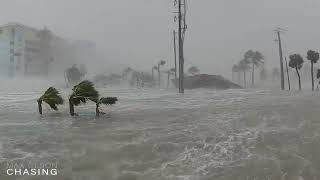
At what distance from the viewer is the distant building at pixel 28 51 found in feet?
416

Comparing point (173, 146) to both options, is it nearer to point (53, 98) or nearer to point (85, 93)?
point (85, 93)

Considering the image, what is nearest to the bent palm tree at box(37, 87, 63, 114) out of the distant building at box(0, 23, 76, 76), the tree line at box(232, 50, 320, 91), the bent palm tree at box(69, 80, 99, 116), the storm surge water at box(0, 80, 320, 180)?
the bent palm tree at box(69, 80, 99, 116)

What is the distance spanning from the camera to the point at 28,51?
134 meters

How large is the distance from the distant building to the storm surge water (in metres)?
111

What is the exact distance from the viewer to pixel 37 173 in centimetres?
1239

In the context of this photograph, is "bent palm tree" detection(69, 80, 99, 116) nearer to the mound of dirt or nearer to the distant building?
the mound of dirt

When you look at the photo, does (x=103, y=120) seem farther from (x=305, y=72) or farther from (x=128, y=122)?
(x=305, y=72)

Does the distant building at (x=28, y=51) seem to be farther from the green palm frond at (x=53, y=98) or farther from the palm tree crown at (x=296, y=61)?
the green palm frond at (x=53, y=98)

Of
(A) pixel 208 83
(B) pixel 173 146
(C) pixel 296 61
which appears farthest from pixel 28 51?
(B) pixel 173 146

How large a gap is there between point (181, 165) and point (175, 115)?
10883 millimetres

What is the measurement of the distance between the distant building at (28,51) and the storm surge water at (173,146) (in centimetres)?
11074

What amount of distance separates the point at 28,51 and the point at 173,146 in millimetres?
127765

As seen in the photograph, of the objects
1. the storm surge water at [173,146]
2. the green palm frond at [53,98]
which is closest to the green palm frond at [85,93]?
the green palm frond at [53,98]

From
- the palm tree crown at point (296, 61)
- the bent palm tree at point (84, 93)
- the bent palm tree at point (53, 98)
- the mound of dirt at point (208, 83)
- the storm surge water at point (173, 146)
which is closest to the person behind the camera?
the storm surge water at point (173, 146)
